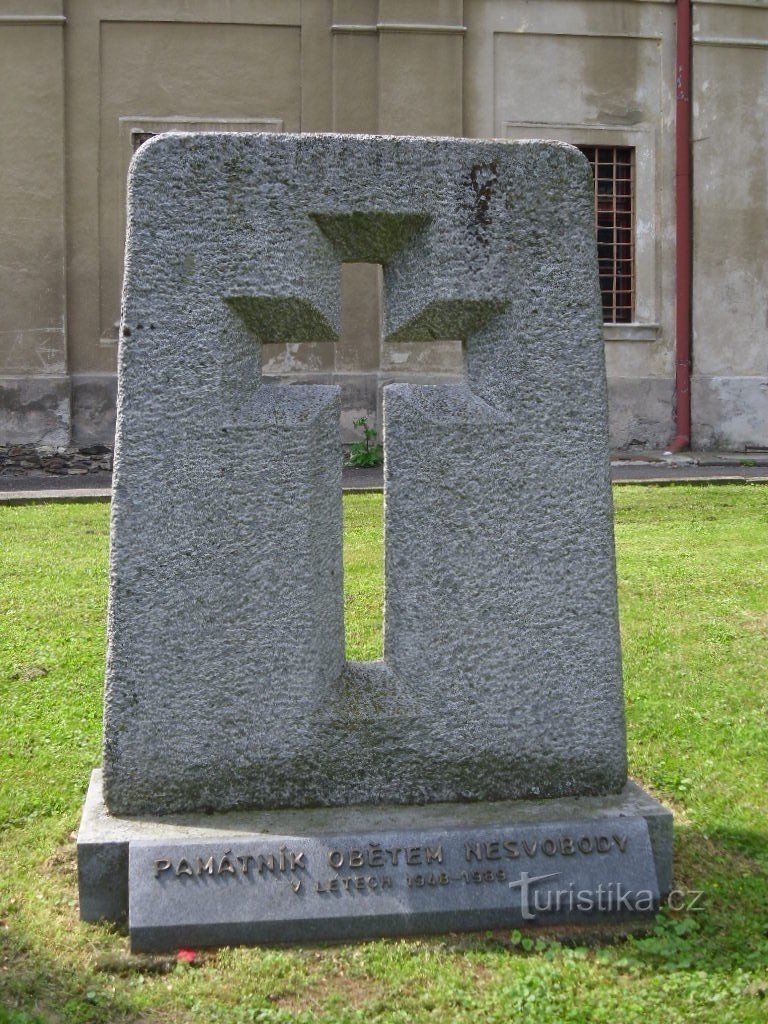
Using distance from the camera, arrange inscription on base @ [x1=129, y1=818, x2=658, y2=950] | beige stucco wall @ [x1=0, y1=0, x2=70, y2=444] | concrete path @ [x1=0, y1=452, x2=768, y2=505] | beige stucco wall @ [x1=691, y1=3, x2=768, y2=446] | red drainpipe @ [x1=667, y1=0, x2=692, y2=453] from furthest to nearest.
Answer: beige stucco wall @ [x1=691, y1=3, x2=768, y2=446], red drainpipe @ [x1=667, y1=0, x2=692, y2=453], beige stucco wall @ [x1=0, y1=0, x2=70, y2=444], concrete path @ [x1=0, y1=452, x2=768, y2=505], inscription on base @ [x1=129, y1=818, x2=658, y2=950]

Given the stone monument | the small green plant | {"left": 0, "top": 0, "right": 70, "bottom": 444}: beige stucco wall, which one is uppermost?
{"left": 0, "top": 0, "right": 70, "bottom": 444}: beige stucco wall

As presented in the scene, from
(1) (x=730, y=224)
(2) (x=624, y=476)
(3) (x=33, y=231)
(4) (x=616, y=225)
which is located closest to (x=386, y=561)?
(2) (x=624, y=476)

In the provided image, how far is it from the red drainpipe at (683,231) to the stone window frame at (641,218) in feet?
0.84

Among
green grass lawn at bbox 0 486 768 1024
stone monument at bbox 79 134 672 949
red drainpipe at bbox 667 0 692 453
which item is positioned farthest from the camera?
red drainpipe at bbox 667 0 692 453

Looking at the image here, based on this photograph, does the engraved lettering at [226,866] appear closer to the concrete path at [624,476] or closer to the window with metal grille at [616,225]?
the concrete path at [624,476]

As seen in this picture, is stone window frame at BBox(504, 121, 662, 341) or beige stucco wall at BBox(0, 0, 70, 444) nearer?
beige stucco wall at BBox(0, 0, 70, 444)

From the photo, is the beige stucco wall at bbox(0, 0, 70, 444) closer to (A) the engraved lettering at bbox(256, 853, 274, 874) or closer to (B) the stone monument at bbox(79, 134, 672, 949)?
(B) the stone monument at bbox(79, 134, 672, 949)

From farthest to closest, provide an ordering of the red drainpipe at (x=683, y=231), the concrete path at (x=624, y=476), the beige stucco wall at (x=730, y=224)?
the beige stucco wall at (x=730, y=224) → the red drainpipe at (x=683, y=231) → the concrete path at (x=624, y=476)

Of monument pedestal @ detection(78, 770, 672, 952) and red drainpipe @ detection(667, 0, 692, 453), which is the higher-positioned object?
red drainpipe @ detection(667, 0, 692, 453)

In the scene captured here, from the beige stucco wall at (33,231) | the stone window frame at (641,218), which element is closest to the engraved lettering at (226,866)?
the beige stucco wall at (33,231)

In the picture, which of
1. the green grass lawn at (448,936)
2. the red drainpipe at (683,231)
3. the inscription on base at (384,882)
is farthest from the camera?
the red drainpipe at (683,231)

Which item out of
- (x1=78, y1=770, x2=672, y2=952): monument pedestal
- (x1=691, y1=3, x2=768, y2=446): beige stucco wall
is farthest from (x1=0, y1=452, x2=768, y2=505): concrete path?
(x1=78, y1=770, x2=672, y2=952): monument pedestal

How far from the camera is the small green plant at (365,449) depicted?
1244 cm

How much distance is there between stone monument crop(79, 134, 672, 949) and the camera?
2.52 m
